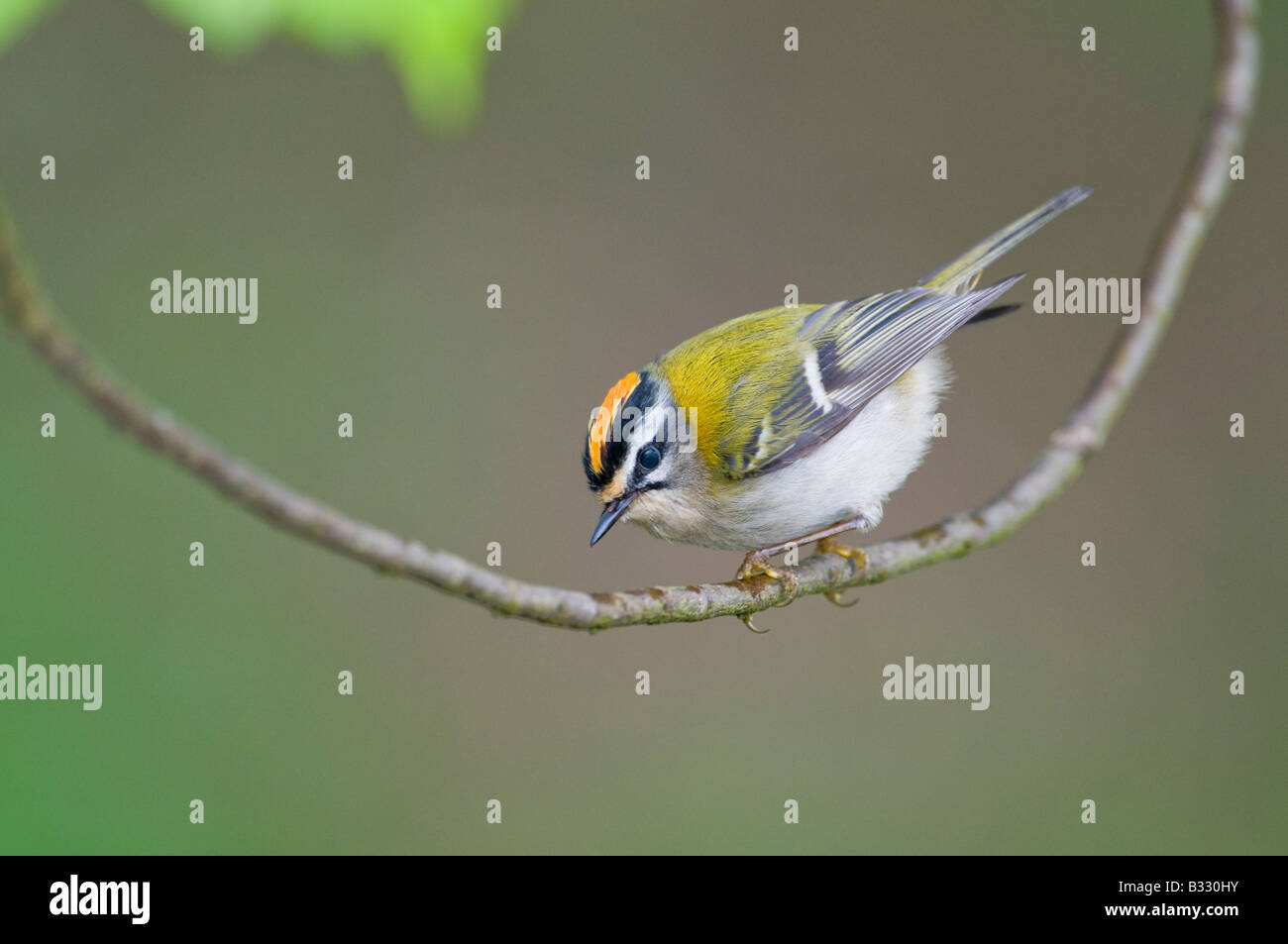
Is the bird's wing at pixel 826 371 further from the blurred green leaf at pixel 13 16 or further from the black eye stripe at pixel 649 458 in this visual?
the blurred green leaf at pixel 13 16

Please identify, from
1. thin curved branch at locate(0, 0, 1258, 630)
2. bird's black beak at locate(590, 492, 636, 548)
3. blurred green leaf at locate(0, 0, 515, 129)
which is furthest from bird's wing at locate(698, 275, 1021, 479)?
blurred green leaf at locate(0, 0, 515, 129)

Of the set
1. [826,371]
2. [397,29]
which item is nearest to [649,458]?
[826,371]

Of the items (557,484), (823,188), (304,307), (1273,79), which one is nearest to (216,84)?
(304,307)

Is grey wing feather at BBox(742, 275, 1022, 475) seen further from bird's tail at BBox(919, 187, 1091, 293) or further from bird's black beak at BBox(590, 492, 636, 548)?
bird's black beak at BBox(590, 492, 636, 548)

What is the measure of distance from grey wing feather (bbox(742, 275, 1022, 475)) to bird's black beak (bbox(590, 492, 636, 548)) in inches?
16.6

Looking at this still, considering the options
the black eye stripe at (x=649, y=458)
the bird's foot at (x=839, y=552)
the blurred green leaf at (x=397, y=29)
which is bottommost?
the bird's foot at (x=839, y=552)

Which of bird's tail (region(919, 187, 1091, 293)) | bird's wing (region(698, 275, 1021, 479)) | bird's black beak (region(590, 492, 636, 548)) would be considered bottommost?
bird's black beak (region(590, 492, 636, 548))

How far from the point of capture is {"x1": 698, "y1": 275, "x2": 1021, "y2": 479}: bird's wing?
10.8ft

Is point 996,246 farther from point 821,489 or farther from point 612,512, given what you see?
point 612,512

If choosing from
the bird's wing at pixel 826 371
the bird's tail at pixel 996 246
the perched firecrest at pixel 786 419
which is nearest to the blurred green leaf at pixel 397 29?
the perched firecrest at pixel 786 419

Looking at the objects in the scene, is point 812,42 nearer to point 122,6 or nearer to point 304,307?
point 304,307

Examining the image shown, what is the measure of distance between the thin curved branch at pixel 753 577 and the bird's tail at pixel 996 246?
0.69 meters

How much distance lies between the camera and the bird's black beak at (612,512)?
296 cm

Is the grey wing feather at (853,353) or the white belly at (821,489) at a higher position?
the grey wing feather at (853,353)
